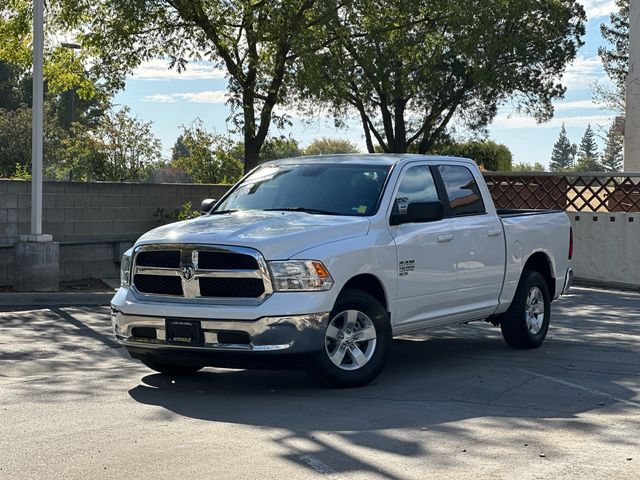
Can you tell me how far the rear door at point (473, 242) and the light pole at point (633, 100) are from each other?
19239 mm

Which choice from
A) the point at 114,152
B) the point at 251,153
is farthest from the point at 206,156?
the point at 251,153

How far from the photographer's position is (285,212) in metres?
9.71

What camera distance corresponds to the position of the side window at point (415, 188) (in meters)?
9.93

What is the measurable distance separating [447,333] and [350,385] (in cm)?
445

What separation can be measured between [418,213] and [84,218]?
38.4 feet

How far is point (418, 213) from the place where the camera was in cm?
970

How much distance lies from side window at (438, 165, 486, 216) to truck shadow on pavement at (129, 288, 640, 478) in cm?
147

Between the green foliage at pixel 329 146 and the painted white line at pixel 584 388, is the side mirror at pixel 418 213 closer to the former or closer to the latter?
the painted white line at pixel 584 388

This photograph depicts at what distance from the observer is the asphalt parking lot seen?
6.50m

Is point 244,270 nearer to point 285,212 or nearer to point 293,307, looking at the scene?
point 293,307

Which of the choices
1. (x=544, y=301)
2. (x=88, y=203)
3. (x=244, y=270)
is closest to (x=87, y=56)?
(x=88, y=203)

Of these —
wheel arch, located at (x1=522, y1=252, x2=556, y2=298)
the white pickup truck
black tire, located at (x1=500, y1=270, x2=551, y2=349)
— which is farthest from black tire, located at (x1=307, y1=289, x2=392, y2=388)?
wheel arch, located at (x1=522, y1=252, x2=556, y2=298)

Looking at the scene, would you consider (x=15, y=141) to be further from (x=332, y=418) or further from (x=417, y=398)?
(x=332, y=418)

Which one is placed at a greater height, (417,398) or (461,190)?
(461,190)
